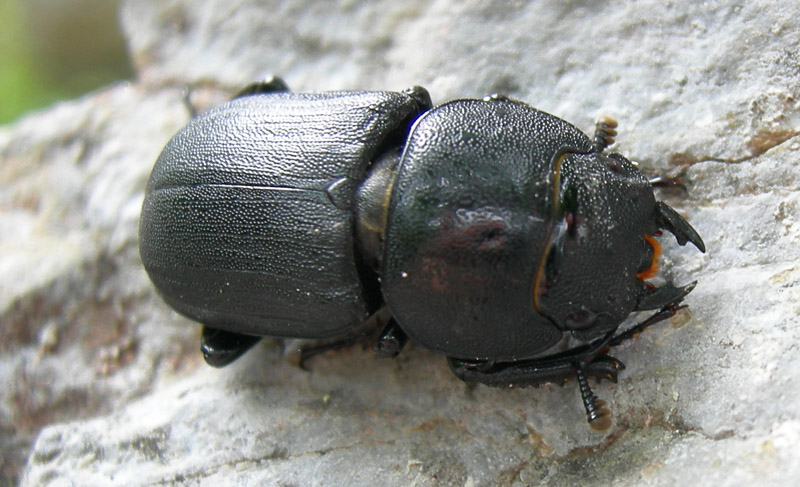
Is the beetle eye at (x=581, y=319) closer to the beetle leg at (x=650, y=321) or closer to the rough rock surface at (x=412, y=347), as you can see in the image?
the beetle leg at (x=650, y=321)

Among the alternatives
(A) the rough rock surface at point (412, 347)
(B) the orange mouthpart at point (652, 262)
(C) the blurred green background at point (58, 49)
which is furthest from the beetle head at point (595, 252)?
(C) the blurred green background at point (58, 49)

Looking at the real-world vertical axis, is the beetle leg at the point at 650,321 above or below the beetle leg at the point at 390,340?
above

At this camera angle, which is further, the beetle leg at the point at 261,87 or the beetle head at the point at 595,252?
Answer: the beetle leg at the point at 261,87

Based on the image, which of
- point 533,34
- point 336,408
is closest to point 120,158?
point 336,408

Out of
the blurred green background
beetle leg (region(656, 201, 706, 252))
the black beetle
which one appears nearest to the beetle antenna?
the black beetle

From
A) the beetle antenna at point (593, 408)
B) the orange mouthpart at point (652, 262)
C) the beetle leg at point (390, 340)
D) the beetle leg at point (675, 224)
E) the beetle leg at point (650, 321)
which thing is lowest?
the beetle leg at point (390, 340)

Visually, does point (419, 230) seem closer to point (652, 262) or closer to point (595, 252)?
point (595, 252)

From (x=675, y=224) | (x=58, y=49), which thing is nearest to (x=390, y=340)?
(x=675, y=224)
